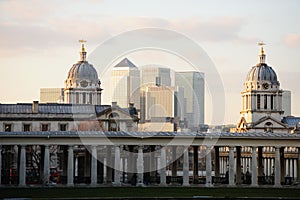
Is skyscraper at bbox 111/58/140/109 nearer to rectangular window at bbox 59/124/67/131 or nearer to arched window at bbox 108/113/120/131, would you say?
arched window at bbox 108/113/120/131

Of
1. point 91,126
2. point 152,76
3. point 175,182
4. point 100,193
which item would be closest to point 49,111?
point 91,126

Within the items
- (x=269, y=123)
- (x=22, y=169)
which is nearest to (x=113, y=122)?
(x=22, y=169)

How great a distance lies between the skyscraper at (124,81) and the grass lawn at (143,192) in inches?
1533

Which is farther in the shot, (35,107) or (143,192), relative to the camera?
(35,107)

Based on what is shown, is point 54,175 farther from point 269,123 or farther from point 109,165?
point 269,123

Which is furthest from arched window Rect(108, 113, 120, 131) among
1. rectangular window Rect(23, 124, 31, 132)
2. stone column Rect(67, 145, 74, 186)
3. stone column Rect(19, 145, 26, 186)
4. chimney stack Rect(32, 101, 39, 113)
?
stone column Rect(19, 145, 26, 186)

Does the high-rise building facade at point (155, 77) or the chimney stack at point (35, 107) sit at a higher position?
the high-rise building facade at point (155, 77)

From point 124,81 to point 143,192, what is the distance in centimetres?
6689

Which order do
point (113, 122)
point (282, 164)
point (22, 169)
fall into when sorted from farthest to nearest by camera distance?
point (113, 122), point (282, 164), point (22, 169)

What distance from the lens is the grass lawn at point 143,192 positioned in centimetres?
9450

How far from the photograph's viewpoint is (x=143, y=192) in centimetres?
10019

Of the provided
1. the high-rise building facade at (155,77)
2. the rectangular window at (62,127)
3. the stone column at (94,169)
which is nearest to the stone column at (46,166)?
the stone column at (94,169)

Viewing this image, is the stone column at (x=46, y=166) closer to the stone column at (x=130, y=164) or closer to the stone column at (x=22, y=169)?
the stone column at (x=22, y=169)

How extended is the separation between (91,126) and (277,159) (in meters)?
39.3
